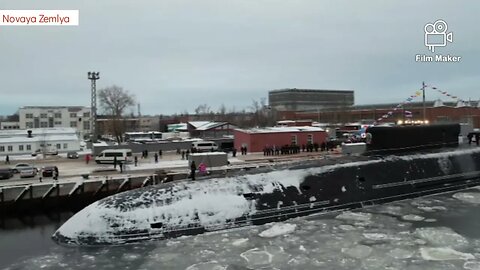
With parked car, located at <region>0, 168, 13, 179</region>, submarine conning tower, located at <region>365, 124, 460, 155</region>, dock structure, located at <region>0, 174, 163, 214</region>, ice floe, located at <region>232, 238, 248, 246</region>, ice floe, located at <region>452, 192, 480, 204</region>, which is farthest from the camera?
parked car, located at <region>0, 168, 13, 179</region>

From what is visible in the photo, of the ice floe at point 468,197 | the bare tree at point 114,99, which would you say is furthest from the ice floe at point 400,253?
the bare tree at point 114,99

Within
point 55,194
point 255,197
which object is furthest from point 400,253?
point 55,194

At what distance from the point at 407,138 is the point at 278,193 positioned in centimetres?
688

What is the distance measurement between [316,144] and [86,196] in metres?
22.0

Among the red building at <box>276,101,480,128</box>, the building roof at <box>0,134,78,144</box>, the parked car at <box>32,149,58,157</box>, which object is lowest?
the parked car at <box>32,149,58,157</box>

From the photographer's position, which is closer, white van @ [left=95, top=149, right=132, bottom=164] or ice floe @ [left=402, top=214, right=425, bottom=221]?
ice floe @ [left=402, top=214, right=425, bottom=221]

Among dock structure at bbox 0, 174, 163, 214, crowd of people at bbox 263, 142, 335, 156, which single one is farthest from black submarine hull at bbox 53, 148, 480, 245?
crowd of people at bbox 263, 142, 335, 156

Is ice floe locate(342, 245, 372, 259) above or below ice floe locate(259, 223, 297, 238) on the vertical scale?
below

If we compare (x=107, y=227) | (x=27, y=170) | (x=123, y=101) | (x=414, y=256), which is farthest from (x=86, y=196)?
(x=123, y=101)

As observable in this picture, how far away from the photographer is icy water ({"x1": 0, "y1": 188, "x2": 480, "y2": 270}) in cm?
958

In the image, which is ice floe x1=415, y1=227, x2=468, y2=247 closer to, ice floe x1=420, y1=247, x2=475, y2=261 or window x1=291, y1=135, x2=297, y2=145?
ice floe x1=420, y1=247, x2=475, y2=261

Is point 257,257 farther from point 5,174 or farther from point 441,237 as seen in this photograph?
point 5,174

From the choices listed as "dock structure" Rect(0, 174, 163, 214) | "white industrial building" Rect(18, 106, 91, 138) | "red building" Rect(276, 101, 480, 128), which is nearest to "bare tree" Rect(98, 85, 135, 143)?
"white industrial building" Rect(18, 106, 91, 138)

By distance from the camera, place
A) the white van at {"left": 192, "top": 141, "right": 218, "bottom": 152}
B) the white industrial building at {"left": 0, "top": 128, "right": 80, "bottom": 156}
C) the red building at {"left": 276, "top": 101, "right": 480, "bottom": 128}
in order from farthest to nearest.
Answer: the red building at {"left": 276, "top": 101, "right": 480, "bottom": 128}, the white industrial building at {"left": 0, "top": 128, "right": 80, "bottom": 156}, the white van at {"left": 192, "top": 141, "right": 218, "bottom": 152}
